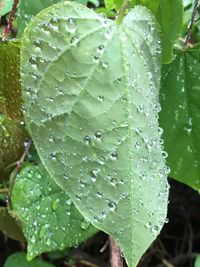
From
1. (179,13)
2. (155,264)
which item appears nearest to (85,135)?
(179,13)

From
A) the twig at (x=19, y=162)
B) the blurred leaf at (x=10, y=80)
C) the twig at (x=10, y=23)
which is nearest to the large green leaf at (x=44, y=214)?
the twig at (x=19, y=162)

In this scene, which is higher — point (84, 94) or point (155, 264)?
point (84, 94)

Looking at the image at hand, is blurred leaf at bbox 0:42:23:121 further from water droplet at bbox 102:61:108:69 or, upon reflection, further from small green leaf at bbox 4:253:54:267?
small green leaf at bbox 4:253:54:267

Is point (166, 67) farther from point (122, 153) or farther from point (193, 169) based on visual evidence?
point (122, 153)

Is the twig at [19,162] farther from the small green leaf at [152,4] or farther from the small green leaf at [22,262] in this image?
the small green leaf at [152,4]

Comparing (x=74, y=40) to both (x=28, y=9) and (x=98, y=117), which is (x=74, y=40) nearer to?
(x=98, y=117)

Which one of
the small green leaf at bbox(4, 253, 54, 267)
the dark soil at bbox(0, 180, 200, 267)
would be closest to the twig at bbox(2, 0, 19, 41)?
the small green leaf at bbox(4, 253, 54, 267)
